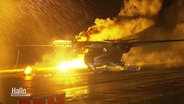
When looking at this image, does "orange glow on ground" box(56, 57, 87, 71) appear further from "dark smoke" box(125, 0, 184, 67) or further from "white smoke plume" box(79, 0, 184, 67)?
"dark smoke" box(125, 0, 184, 67)

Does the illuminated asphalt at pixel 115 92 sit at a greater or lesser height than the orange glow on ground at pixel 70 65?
lesser

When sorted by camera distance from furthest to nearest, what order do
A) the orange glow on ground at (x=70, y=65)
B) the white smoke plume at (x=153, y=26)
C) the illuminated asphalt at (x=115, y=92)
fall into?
the white smoke plume at (x=153, y=26) → the orange glow on ground at (x=70, y=65) → the illuminated asphalt at (x=115, y=92)

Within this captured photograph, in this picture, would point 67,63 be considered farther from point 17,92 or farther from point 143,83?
point 17,92

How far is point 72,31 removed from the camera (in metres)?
65.6

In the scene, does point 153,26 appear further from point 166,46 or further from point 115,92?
point 115,92

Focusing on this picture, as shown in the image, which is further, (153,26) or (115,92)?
(153,26)

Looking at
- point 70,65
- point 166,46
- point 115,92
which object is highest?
point 166,46

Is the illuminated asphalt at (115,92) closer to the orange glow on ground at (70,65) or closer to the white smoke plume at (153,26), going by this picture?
the orange glow on ground at (70,65)

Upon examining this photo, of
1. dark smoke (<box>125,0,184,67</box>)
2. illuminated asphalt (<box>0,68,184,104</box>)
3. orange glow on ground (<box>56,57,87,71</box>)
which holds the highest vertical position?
dark smoke (<box>125,0,184,67</box>)

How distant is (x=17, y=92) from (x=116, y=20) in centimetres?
2864

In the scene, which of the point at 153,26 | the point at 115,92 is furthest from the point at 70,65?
the point at 115,92

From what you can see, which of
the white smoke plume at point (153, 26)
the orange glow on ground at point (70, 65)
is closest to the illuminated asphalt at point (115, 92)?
the orange glow on ground at point (70, 65)

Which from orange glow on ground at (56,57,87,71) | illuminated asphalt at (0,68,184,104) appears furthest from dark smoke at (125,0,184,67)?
illuminated asphalt at (0,68,184,104)

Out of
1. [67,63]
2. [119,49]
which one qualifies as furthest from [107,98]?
[67,63]
